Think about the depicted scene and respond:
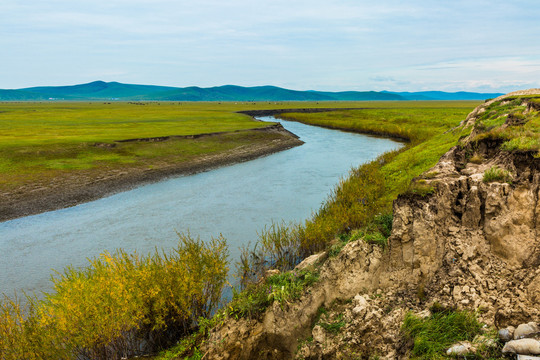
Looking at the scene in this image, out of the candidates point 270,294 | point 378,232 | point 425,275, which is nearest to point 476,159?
point 378,232

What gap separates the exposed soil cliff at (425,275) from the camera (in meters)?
8.45

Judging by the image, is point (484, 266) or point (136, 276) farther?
point (136, 276)

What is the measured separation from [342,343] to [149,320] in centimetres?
643

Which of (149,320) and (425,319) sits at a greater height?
(425,319)

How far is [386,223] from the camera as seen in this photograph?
11477 millimetres

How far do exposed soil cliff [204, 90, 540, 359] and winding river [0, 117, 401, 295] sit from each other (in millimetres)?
9464

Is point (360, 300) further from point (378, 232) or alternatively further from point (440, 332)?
point (378, 232)

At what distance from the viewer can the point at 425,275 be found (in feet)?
31.3

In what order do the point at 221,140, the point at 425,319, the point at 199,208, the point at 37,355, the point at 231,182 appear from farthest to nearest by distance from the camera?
1. the point at 221,140
2. the point at 231,182
3. the point at 199,208
4. the point at 37,355
5. the point at 425,319

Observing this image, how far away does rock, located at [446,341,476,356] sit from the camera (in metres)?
7.52

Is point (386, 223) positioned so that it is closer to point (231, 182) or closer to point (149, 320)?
point (149, 320)

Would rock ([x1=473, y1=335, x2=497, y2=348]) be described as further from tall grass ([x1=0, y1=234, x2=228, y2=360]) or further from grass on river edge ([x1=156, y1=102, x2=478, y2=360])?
tall grass ([x1=0, y1=234, x2=228, y2=360])

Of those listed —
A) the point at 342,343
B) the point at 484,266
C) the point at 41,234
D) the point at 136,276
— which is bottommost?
the point at 41,234

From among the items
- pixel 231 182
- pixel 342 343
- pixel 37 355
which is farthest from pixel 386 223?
pixel 231 182
